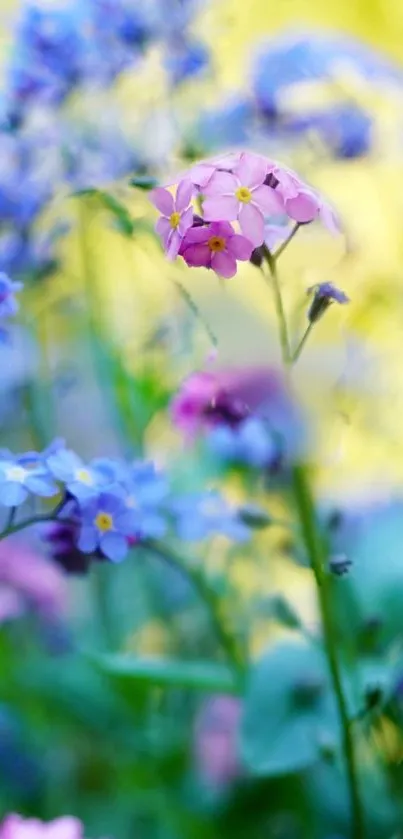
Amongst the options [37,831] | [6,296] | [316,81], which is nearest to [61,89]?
[316,81]

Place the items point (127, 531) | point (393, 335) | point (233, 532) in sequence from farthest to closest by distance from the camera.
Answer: point (393, 335)
point (233, 532)
point (127, 531)

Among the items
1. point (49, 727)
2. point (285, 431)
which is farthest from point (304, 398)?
point (49, 727)

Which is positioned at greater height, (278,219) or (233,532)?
(278,219)

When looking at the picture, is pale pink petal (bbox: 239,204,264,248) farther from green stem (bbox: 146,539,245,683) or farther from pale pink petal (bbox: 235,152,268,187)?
green stem (bbox: 146,539,245,683)

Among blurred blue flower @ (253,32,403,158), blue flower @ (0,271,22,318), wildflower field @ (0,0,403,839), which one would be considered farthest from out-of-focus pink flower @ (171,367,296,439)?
blurred blue flower @ (253,32,403,158)

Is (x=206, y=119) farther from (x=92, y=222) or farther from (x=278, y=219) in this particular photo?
(x=278, y=219)

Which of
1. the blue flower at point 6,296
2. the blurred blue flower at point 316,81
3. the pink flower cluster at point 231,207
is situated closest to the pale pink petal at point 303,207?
the pink flower cluster at point 231,207
